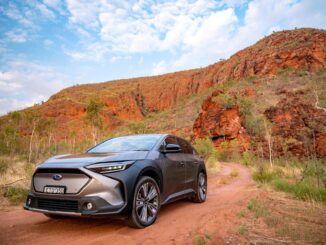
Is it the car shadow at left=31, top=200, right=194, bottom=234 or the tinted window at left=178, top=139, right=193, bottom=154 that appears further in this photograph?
the tinted window at left=178, top=139, right=193, bottom=154

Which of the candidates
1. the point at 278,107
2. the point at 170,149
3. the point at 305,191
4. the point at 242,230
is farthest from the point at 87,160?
the point at 278,107

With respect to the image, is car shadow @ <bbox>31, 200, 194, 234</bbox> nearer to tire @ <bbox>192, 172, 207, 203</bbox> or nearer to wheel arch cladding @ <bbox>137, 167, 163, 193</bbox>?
wheel arch cladding @ <bbox>137, 167, 163, 193</bbox>

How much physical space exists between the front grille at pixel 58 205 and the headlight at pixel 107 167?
0.55 m

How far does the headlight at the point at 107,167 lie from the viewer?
185 inches

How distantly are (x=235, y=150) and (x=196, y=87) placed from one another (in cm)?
5911

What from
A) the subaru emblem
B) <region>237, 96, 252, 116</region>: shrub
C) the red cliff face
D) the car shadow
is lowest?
the car shadow

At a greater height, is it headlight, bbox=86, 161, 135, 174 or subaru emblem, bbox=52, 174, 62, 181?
headlight, bbox=86, 161, 135, 174

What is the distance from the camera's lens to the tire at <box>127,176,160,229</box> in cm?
486

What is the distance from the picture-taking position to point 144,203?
5.16 m

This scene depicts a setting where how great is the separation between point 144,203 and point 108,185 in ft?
2.87

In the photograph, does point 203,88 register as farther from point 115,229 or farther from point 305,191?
point 115,229

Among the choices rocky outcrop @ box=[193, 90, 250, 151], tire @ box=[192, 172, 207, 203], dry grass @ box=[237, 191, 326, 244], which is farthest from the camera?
rocky outcrop @ box=[193, 90, 250, 151]

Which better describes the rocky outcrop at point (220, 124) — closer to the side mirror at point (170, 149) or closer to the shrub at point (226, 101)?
the shrub at point (226, 101)

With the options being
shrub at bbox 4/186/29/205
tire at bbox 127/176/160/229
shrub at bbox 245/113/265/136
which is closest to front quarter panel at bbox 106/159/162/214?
tire at bbox 127/176/160/229
